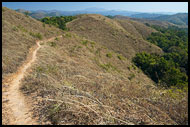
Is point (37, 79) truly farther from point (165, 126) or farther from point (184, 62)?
point (184, 62)

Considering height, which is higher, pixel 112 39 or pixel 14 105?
pixel 14 105

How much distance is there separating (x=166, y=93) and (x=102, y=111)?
297 cm

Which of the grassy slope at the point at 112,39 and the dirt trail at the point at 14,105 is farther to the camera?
the grassy slope at the point at 112,39

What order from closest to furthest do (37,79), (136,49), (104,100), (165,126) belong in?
(165,126), (104,100), (37,79), (136,49)

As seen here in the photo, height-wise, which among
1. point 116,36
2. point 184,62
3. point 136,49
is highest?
point 116,36

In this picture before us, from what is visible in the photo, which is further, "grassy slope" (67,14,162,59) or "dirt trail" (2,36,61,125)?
"grassy slope" (67,14,162,59)

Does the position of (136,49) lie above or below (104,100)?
below

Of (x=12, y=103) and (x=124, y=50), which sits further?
(x=124, y=50)

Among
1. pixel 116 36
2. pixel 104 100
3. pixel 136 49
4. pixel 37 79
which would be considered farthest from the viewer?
pixel 116 36

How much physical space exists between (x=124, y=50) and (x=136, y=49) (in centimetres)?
643

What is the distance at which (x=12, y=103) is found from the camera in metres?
4.88

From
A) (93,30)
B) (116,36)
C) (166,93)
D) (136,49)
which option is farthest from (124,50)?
(166,93)

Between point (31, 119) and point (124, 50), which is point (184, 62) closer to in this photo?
point (124, 50)

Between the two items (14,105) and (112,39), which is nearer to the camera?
(14,105)
